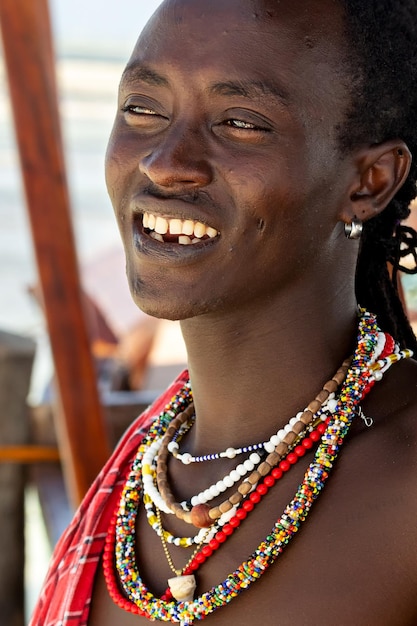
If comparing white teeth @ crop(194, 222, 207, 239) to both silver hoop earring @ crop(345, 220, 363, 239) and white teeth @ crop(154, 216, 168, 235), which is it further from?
silver hoop earring @ crop(345, 220, 363, 239)

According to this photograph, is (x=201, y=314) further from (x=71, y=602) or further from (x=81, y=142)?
(x=81, y=142)

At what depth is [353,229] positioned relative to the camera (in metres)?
1.64

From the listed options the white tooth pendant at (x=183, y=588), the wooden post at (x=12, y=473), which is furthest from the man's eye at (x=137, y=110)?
the wooden post at (x=12, y=473)

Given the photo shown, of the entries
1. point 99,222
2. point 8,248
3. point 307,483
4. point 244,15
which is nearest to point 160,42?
point 244,15

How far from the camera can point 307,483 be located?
5.17ft

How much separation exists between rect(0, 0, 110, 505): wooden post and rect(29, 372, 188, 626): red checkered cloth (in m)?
1.18

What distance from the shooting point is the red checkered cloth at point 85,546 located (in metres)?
1.82

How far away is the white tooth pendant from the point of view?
5.42 ft

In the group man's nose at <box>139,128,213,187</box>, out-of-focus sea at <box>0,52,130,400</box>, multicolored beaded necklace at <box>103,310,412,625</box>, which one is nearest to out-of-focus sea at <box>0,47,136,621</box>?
out-of-focus sea at <box>0,52,130,400</box>

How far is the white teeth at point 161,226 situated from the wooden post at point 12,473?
6.88ft

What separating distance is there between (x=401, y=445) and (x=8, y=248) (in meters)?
11.1

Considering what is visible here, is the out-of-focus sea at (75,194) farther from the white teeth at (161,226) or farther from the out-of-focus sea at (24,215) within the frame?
the white teeth at (161,226)

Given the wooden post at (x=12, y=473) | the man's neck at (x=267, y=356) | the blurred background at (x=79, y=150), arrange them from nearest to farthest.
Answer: the man's neck at (x=267, y=356), the wooden post at (x=12, y=473), the blurred background at (x=79, y=150)

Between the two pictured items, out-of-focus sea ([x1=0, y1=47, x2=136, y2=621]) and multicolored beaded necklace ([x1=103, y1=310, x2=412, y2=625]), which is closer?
multicolored beaded necklace ([x1=103, y1=310, x2=412, y2=625])
